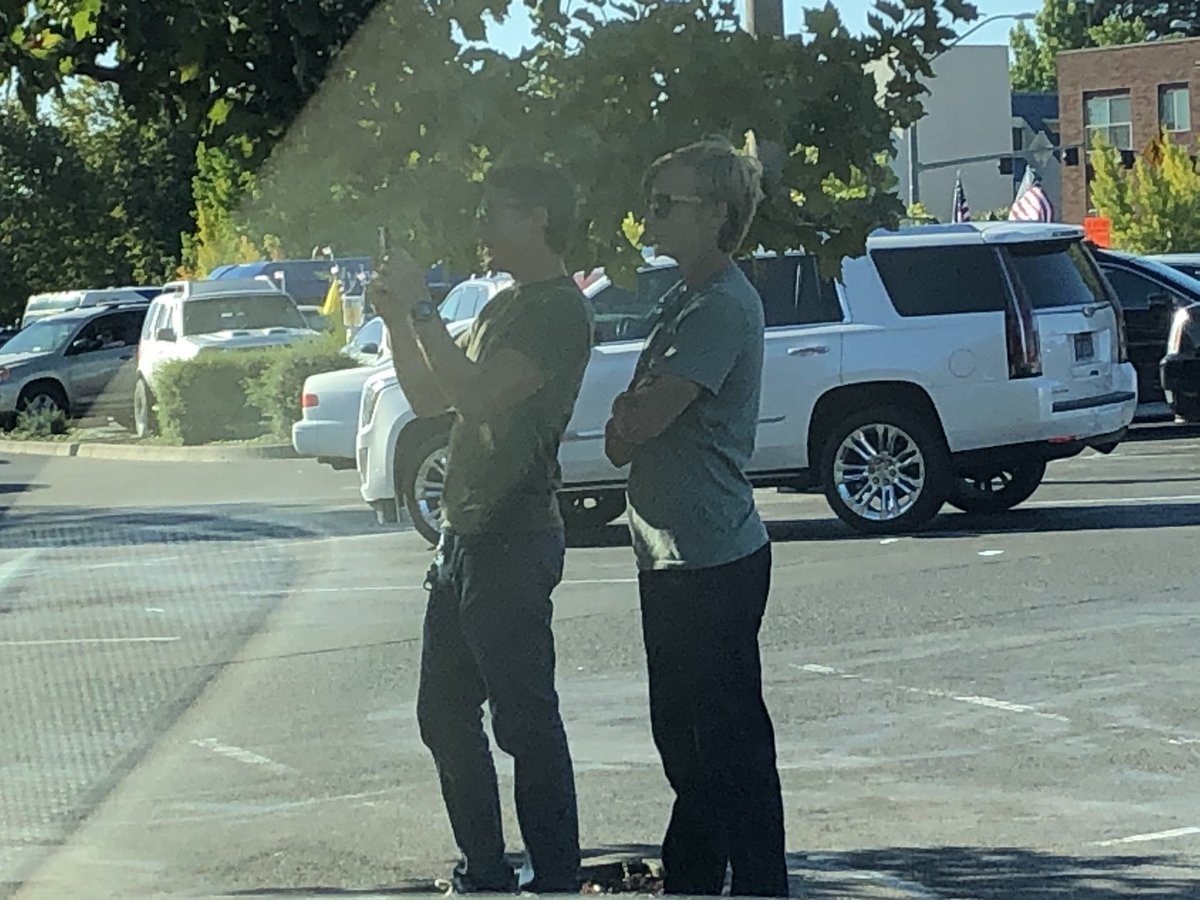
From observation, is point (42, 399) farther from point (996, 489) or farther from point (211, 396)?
point (996, 489)

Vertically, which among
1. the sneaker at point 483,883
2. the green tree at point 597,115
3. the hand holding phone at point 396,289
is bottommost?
the sneaker at point 483,883

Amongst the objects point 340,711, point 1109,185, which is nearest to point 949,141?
point 1109,185

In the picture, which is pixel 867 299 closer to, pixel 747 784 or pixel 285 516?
pixel 285 516

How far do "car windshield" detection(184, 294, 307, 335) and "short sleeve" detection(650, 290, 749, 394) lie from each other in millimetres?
22316

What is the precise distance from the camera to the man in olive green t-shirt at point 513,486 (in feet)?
16.4

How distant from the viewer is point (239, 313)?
27422 mm

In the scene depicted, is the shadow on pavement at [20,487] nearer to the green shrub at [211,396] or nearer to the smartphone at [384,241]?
the green shrub at [211,396]

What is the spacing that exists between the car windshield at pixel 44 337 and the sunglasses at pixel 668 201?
26.3m

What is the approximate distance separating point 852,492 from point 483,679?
28.8 ft

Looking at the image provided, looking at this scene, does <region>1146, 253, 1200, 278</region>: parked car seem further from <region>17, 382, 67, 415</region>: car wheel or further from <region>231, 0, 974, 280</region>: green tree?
<region>231, 0, 974, 280</region>: green tree

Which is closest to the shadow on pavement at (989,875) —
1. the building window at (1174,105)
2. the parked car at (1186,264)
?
the parked car at (1186,264)

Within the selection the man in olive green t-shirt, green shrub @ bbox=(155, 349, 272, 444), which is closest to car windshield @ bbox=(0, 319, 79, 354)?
green shrub @ bbox=(155, 349, 272, 444)

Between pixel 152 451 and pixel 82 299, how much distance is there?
677 inches

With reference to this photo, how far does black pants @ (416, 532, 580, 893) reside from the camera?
509 centimetres
